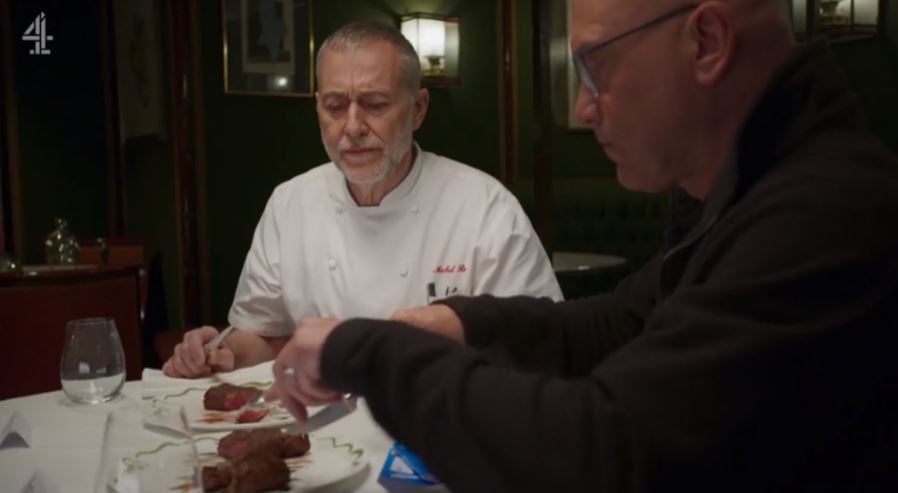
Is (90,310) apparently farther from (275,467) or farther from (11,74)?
(11,74)

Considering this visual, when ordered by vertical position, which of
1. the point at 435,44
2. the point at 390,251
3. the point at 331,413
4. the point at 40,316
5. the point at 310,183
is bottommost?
the point at 40,316

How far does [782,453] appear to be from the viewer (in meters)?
0.80

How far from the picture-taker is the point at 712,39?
3.20 feet

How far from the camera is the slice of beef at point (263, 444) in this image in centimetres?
114

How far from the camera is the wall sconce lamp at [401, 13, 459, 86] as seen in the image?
21.2 feet

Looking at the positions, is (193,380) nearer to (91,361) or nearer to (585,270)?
(91,361)

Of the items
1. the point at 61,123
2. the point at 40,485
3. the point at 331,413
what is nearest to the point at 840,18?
the point at 331,413

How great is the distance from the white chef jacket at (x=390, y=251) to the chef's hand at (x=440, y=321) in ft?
2.88

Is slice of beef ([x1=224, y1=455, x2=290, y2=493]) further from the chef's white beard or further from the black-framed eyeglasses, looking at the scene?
the chef's white beard

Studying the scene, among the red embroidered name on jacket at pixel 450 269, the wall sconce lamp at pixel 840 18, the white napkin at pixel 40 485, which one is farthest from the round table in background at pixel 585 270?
the white napkin at pixel 40 485

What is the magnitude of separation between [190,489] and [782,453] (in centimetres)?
62

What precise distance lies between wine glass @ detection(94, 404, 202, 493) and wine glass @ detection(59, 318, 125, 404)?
2.03 feet

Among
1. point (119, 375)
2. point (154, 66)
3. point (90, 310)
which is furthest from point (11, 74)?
point (119, 375)

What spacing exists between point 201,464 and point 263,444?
89mm
